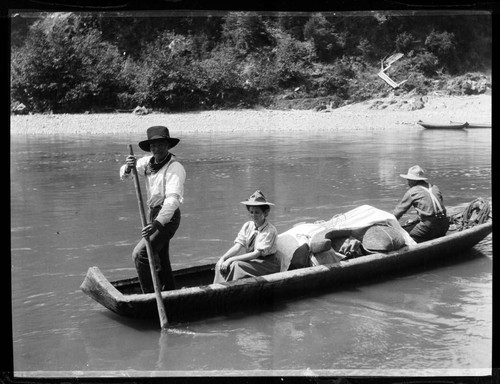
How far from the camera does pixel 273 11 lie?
5.00m

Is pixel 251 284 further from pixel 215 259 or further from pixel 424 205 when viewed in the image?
pixel 424 205

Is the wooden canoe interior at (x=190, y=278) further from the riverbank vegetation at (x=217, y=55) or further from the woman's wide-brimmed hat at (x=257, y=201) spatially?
the riverbank vegetation at (x=217, y=55)

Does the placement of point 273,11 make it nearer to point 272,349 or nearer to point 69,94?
point 272,349

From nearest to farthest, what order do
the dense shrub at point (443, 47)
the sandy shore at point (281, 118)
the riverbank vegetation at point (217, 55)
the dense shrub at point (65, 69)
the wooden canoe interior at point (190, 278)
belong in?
the wooden canoe interior at point (190, 278) → the riverbank vegetation at point (217, 55) → the dense shrub at point (65, 69) → the dense shrub at point (443, 47) → the sandy shore at point (281, 118)

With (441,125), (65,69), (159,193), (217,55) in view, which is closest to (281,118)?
(441,125)

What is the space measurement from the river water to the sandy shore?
24cm

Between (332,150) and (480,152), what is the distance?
10.3 ft

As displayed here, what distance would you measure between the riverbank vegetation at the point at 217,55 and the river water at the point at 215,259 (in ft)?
2.28

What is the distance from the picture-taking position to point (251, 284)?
17.8 ft

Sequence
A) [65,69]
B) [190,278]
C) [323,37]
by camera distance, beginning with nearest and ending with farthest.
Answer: [190,278], [65,69], [323,37]

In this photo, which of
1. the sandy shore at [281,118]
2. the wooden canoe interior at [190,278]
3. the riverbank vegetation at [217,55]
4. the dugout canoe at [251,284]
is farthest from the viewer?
the sandy shore at [281,118]

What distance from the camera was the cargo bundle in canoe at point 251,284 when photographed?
5.19m

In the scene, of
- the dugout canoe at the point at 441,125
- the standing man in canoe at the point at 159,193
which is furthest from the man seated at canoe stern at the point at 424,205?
the dugout canoe at the point at 441,125

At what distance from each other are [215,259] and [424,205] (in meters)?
2.20
